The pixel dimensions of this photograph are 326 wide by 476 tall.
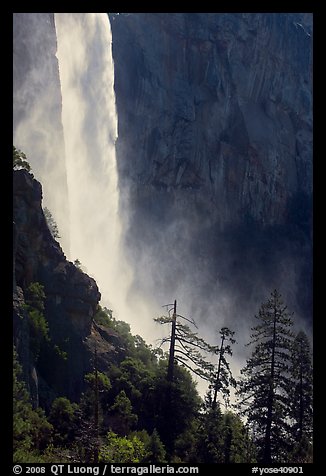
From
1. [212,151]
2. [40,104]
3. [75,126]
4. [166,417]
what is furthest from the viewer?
[75,126]

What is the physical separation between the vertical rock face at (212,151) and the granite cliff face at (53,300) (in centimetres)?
4785

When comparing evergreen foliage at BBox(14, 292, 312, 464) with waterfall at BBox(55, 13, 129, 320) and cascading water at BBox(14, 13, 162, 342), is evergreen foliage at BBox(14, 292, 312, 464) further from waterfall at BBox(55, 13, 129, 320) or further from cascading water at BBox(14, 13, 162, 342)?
waterfall at BBox(55, 13, 129, 320)

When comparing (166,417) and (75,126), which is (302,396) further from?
(75,126)

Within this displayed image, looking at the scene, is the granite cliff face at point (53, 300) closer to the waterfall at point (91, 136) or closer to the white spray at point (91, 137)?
the white spray at point (91, 137)

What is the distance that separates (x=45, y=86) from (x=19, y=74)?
145 inches

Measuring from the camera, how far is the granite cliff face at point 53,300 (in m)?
21.9

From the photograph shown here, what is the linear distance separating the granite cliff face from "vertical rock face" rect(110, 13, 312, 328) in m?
47.8

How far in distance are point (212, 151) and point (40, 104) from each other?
77.5 feet

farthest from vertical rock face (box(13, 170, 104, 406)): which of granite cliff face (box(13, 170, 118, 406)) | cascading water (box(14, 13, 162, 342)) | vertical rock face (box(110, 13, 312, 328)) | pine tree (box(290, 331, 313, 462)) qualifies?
vertical rock face (box(110, 13, 312, 328))

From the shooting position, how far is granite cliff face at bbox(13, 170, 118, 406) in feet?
72.0

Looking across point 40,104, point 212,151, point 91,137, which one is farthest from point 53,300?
point 91,137

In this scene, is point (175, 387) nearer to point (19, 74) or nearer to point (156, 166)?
point (156, 166)

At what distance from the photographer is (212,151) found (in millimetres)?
72500

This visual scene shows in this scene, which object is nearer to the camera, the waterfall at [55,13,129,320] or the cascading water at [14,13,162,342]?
the cascading water at [14,13,162,342]
